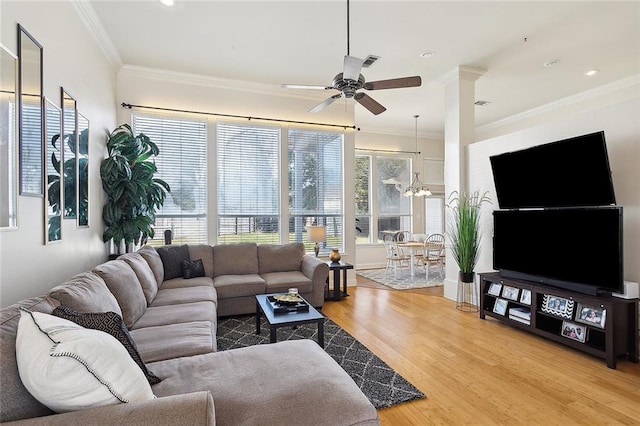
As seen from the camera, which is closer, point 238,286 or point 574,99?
point 238,286

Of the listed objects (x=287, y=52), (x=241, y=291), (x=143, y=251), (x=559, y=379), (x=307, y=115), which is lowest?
(x=559, y=379)

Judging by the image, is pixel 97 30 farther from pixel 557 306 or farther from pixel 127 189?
pixel 557 306

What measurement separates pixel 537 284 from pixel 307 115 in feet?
13.5

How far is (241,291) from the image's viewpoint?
403cm

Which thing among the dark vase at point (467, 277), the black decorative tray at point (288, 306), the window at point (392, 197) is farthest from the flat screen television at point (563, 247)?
the window at point (392, 197)

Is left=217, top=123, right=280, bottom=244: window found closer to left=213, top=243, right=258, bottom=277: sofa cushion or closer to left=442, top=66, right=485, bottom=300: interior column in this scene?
left=213, top=243, right=258, bottom=277: sofa cushion

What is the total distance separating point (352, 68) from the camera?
2.70 m

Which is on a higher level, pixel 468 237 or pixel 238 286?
pixel 468 237

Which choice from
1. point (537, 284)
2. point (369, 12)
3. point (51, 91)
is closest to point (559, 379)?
point (537, 284)

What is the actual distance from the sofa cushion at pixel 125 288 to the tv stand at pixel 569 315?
12.2 feet

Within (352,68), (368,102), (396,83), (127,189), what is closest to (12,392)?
(352,68)

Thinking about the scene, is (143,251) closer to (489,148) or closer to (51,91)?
(51,91)

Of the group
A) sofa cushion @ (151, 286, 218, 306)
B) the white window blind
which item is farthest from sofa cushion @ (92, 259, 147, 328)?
the white window blind

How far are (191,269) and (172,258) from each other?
0.29 m
